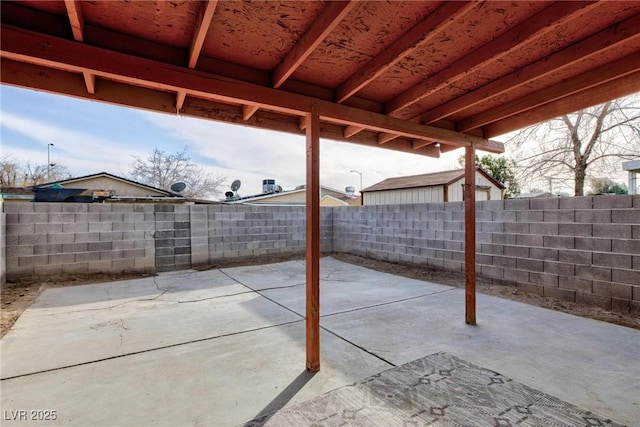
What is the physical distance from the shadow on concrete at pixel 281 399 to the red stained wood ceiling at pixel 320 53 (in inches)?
74.6

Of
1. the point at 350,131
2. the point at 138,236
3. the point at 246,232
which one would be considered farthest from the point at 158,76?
the point at 246,232

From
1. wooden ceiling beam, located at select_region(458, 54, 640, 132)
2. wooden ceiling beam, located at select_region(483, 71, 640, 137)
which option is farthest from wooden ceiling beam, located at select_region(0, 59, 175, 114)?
wooden ceiling beam, located at select_region(483, 71, 640, 137)

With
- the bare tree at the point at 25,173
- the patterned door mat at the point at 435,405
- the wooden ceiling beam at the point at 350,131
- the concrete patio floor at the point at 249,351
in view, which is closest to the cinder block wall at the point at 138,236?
the concrete patio floor at the point at 249,351

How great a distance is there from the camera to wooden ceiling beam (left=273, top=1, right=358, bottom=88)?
1378 mm

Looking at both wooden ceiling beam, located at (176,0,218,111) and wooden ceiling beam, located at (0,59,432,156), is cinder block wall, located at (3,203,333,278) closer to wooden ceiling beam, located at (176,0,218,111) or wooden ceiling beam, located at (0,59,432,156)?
wooden ceiling beam, located at (0,59,432,156)

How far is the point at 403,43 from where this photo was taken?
5.49 ft

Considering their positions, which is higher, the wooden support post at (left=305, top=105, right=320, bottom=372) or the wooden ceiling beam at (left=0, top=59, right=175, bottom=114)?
the wooden ceiling beam at (left=0, top=59, right=175, bottom=114)

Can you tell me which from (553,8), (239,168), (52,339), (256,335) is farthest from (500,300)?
(239,168)

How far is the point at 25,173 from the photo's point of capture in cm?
1312

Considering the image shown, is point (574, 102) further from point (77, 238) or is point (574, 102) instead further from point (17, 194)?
point (17, 194)

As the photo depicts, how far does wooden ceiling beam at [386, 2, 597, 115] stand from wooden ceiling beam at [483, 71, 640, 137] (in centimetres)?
113

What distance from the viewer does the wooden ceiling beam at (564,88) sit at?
1939 millimetres

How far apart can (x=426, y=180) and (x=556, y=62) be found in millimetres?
9111

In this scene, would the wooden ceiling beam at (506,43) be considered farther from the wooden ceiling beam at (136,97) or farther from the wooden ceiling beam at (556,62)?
the wooden ceiling beam at (136,97)
